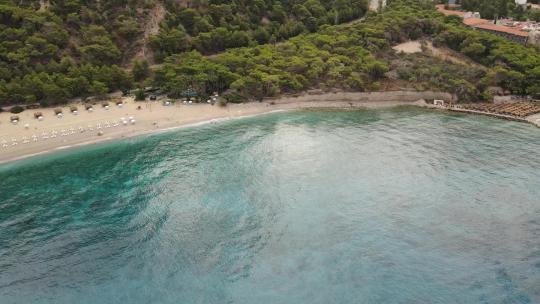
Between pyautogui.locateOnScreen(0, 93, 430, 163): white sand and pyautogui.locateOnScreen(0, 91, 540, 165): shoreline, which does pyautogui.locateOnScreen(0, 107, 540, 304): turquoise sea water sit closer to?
pyautogui.locateOnScreen(0, 91, 540, 165): shoreline

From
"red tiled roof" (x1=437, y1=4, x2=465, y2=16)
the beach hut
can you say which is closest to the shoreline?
the beach hut

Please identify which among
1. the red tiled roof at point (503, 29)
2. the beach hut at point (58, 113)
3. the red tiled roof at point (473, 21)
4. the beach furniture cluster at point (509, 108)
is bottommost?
the beach furniture cluster at point (509, 108)

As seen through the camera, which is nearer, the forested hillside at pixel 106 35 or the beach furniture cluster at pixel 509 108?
the forested hillside at pixel 106 35

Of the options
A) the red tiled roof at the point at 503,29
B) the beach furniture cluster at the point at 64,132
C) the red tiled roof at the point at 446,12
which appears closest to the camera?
the beach furniture cluster at the point at 64,132

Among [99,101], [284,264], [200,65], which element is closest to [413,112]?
[200,65]

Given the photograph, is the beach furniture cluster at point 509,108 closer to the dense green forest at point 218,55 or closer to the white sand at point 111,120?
the dense green forest at point 218,55

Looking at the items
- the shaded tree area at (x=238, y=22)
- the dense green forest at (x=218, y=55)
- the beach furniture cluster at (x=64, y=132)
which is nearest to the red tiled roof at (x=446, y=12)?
the dense green forest at (x=218, y=55)
